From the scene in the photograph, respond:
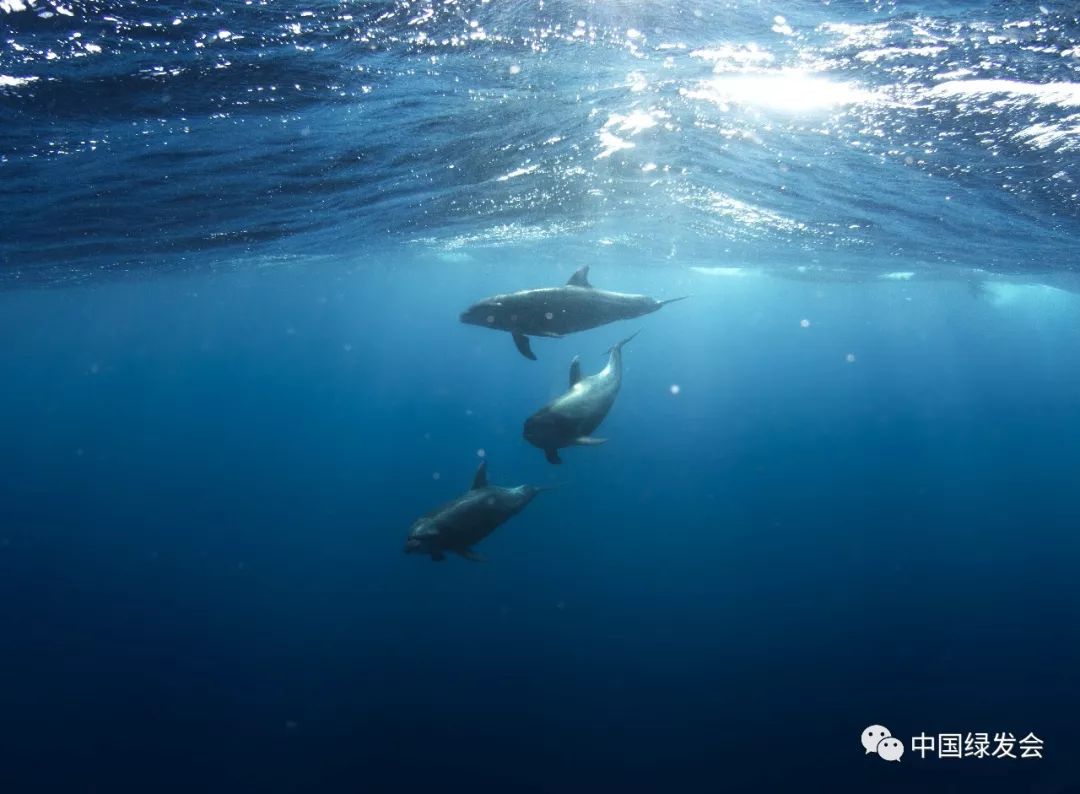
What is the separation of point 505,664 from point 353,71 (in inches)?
641

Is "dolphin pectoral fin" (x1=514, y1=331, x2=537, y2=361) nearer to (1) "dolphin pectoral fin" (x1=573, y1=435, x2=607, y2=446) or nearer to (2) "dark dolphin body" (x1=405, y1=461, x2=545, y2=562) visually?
(1) "dolphin pectoral fin" (x1=573, y1=435, x2=607, y2=446)

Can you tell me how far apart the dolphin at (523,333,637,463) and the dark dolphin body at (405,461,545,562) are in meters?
0.95

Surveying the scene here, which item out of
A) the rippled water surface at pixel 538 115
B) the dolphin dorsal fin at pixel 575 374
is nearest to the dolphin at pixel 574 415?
the dolphin dorsal fin at pixel 575 374

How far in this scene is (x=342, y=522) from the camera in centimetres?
3416

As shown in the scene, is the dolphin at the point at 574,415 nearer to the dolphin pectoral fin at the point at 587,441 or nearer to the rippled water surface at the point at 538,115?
the dolphin pectoral fin at the point at 587,441

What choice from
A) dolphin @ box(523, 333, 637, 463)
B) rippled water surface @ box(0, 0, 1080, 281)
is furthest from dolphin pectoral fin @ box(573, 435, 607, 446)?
rippled water surface @ box(0, 0, 1080, 281)

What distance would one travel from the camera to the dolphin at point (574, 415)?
7734mm

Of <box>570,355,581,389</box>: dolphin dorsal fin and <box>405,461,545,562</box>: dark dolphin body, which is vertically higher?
A: <box>570,355,581,389</box>: dolphin dorsal fin

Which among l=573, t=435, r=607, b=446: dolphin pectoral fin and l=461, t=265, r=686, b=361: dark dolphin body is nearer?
l=461, t=265, r=686, b=361: dark dolphin body

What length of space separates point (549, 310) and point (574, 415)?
1440mm

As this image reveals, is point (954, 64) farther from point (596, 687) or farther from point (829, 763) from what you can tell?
point (596, 687)

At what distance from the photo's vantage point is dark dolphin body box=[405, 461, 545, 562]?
768 cm

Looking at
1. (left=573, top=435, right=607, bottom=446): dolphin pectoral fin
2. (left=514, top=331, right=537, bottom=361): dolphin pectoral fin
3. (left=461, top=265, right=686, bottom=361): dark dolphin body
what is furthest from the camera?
(left=514, top=331, right=537, bottom=361): dolphin pectoral fin

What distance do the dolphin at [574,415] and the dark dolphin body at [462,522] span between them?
95cm
